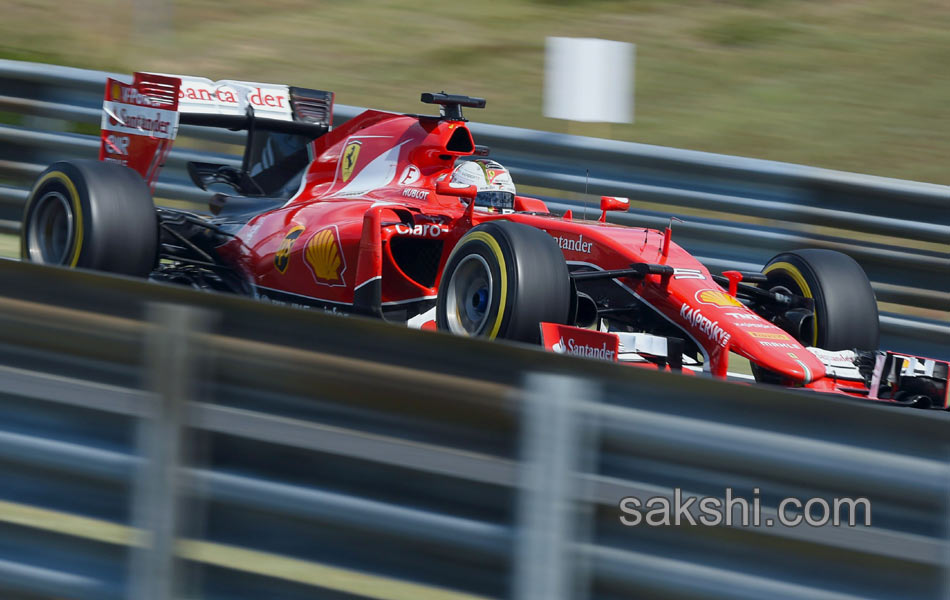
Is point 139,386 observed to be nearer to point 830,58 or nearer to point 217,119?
point 217,119

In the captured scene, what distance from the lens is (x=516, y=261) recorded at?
5.29 meters

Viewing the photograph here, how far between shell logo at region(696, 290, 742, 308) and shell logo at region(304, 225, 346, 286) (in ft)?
6.01

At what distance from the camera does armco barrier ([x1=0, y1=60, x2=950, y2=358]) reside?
701 centimetres

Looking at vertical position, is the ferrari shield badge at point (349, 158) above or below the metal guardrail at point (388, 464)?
above

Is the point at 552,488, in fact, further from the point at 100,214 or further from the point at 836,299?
the point at 100,214

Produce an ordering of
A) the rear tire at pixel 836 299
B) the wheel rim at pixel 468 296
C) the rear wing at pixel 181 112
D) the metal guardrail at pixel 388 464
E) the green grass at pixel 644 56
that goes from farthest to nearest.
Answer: the green grass at pixel 644 56 → the rear wing at pixel 181 112 → the rear tire at pixel 836 299 → the wheel rim at pixel 468 296 → the metal guardrail at pixel 388 464

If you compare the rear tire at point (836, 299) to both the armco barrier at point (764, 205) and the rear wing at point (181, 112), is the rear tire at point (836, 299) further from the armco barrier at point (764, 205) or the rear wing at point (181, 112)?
the rear wing at point (181, 112)

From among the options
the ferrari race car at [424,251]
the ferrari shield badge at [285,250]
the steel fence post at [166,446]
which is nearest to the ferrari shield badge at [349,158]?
the ferrari race car at [424,251]

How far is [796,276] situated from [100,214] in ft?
11.5

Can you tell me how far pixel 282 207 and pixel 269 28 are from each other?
28.3 feet

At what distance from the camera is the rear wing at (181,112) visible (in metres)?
7.29

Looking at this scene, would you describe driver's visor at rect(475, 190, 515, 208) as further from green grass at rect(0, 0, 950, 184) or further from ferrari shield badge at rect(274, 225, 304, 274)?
green grass at rect(0, 0, 950, 184)

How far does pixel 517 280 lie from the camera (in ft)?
17.3

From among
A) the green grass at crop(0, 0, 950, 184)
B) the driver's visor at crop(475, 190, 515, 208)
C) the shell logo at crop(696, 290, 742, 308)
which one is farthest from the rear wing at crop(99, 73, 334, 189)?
the green grass at crop(0, 0, 950, 184)
